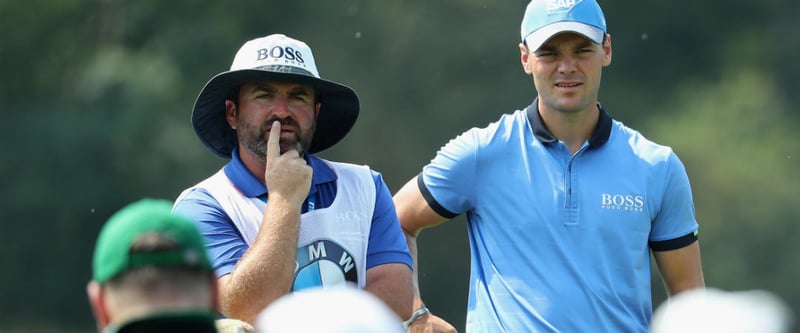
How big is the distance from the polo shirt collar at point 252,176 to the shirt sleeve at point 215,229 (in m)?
0.13

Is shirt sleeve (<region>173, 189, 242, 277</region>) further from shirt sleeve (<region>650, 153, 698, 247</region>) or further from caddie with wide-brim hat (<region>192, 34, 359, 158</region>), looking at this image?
shirt sleeve (<region>650, 153, 698, 247</region>)

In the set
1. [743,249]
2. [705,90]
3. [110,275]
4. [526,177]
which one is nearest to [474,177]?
[526,177]

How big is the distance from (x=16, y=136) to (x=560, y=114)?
23860mm

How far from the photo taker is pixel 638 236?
631 centimetres

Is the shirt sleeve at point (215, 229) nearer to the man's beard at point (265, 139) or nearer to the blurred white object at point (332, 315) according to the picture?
the man's beard at point (265, 139)

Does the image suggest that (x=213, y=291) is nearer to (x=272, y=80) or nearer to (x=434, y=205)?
(x=272, y=80)

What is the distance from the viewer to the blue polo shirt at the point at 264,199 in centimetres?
597

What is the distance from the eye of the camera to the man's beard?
6.26 meters

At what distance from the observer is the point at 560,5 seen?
6.57 meters

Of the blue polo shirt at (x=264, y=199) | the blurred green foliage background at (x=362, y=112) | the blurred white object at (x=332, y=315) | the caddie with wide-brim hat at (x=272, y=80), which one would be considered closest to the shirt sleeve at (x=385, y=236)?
the blue polo shirt at (x=264, y=199)

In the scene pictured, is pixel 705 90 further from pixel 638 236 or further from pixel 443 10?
pixel 638 236

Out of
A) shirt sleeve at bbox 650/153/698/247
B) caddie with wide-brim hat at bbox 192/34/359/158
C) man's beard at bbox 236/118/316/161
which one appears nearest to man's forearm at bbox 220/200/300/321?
man's beard at bbox 236/118/316/161

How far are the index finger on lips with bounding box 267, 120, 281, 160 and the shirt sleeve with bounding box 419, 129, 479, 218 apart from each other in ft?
2.26

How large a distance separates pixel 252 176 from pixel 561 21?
1.32 m
